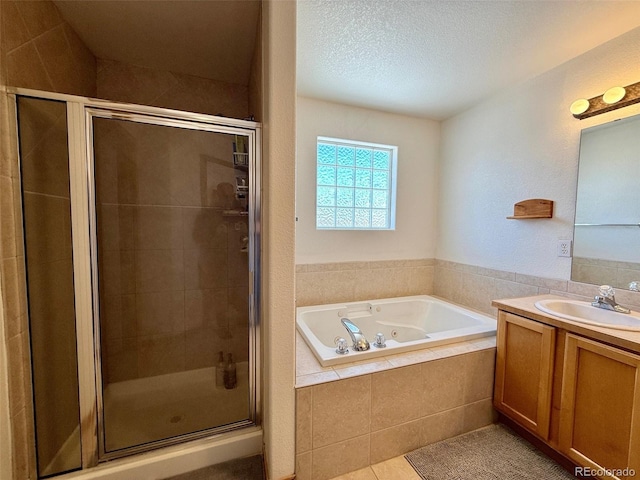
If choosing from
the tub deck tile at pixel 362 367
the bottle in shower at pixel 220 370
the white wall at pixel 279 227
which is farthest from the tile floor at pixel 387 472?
the bottle in shower at pixel 220 370

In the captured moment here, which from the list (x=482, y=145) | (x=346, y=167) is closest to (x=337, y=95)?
(x=346, y=167)

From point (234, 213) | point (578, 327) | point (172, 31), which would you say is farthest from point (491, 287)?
point (172, 31)

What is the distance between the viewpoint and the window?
2.58 m

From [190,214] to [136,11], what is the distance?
3.99 feet

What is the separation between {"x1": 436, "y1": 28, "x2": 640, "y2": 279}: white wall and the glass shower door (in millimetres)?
2125

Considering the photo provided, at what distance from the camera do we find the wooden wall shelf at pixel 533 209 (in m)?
1.91

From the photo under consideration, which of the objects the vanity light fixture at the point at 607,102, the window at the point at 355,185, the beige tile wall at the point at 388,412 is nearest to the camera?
the beige tile wall at the point at 388,412

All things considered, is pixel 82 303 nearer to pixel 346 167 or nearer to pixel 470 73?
pixel 346 167

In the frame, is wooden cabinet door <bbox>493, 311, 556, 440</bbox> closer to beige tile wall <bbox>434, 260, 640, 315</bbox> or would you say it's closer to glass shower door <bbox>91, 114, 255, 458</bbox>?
beige tile wall <bbox>434, 260, 640, 315</bbox>

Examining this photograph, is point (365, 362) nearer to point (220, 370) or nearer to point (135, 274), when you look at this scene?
point (220, 370)

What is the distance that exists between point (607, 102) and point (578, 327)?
54.8 inches

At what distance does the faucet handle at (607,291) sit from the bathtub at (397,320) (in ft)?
2.10

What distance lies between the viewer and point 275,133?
3.80 ft

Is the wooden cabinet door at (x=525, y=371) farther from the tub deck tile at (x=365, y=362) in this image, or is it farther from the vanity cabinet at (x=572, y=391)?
the tub deck tile at (x=365, y=362)
